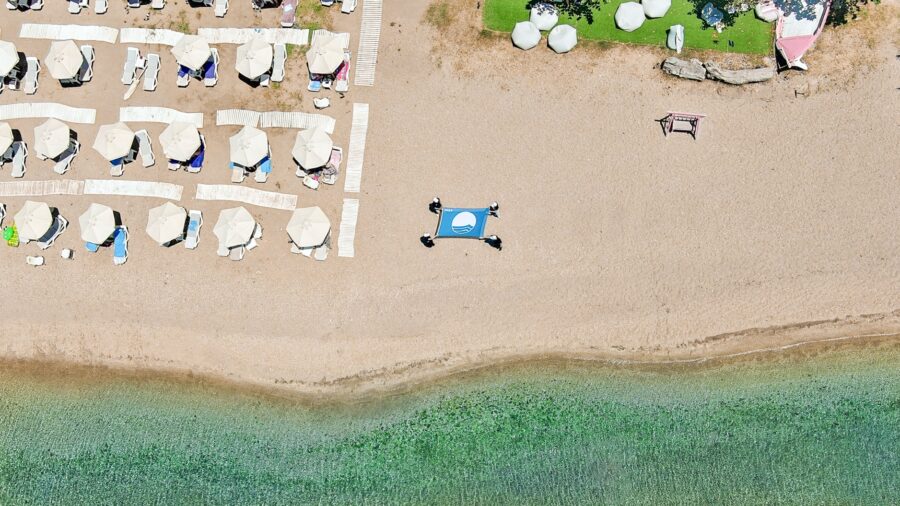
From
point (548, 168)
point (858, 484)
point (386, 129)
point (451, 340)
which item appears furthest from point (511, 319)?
point (858, 484)

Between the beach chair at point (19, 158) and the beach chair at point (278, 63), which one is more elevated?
the beach chair at point (278, 63)

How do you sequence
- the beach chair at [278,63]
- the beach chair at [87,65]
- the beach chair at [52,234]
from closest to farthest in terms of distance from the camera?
1. the beach chair at [52,234]
2. the beach chair at [278,63]
3. the beach chair at [87,65]

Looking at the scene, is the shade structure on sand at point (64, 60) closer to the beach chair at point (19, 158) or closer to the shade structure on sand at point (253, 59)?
the beach chair at point (19, 158)

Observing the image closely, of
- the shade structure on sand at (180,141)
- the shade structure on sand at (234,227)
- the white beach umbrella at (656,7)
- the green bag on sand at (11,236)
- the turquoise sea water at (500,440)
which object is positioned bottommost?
the turquoise sea water at (500,440)

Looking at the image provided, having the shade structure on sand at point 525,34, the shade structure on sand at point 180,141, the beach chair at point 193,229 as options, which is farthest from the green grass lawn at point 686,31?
the beach chair at point 193,229

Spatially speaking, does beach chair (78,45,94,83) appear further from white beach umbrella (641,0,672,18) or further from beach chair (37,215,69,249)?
white beach umbrella (641,0,672,18)

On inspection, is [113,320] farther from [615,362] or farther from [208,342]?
[615,362]
